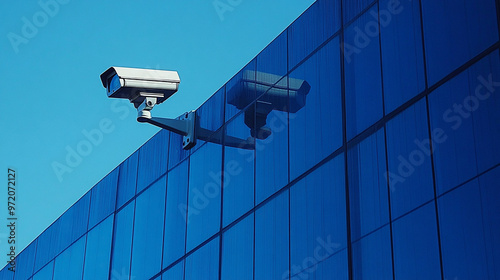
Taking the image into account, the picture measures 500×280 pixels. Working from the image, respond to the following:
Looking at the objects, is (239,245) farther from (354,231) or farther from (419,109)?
(419,109)

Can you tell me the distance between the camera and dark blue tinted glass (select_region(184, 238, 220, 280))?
20.5 metres

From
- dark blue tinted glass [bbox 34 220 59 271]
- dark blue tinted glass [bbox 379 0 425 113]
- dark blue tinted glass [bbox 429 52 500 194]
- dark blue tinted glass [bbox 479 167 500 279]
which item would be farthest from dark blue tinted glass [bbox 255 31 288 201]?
dark blue tinted glass [bbox 34 220 59 271]

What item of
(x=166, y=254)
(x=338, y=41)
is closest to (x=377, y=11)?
(x=338, y=41)

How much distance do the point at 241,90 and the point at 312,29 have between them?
10.0 feet

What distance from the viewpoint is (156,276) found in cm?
2333

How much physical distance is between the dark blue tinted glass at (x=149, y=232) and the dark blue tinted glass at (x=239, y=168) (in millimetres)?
3383

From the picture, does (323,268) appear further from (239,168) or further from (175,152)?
(175,152)

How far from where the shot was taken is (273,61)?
19609mm

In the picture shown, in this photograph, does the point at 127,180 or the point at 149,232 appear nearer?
the point at 149,232

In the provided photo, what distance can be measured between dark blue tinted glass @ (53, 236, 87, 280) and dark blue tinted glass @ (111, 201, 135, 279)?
252cm

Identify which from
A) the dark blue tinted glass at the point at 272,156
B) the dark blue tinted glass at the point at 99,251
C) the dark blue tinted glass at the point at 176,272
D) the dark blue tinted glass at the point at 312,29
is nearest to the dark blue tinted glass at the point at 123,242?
the dark blue tinted glass at the point at 99,251

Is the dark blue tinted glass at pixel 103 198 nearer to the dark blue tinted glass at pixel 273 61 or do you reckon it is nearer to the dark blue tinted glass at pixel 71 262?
the dark blue tinted glass at pixel 71 262

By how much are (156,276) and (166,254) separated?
83 centimetres

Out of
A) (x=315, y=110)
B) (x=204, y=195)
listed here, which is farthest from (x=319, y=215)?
(x=204, y=195)
